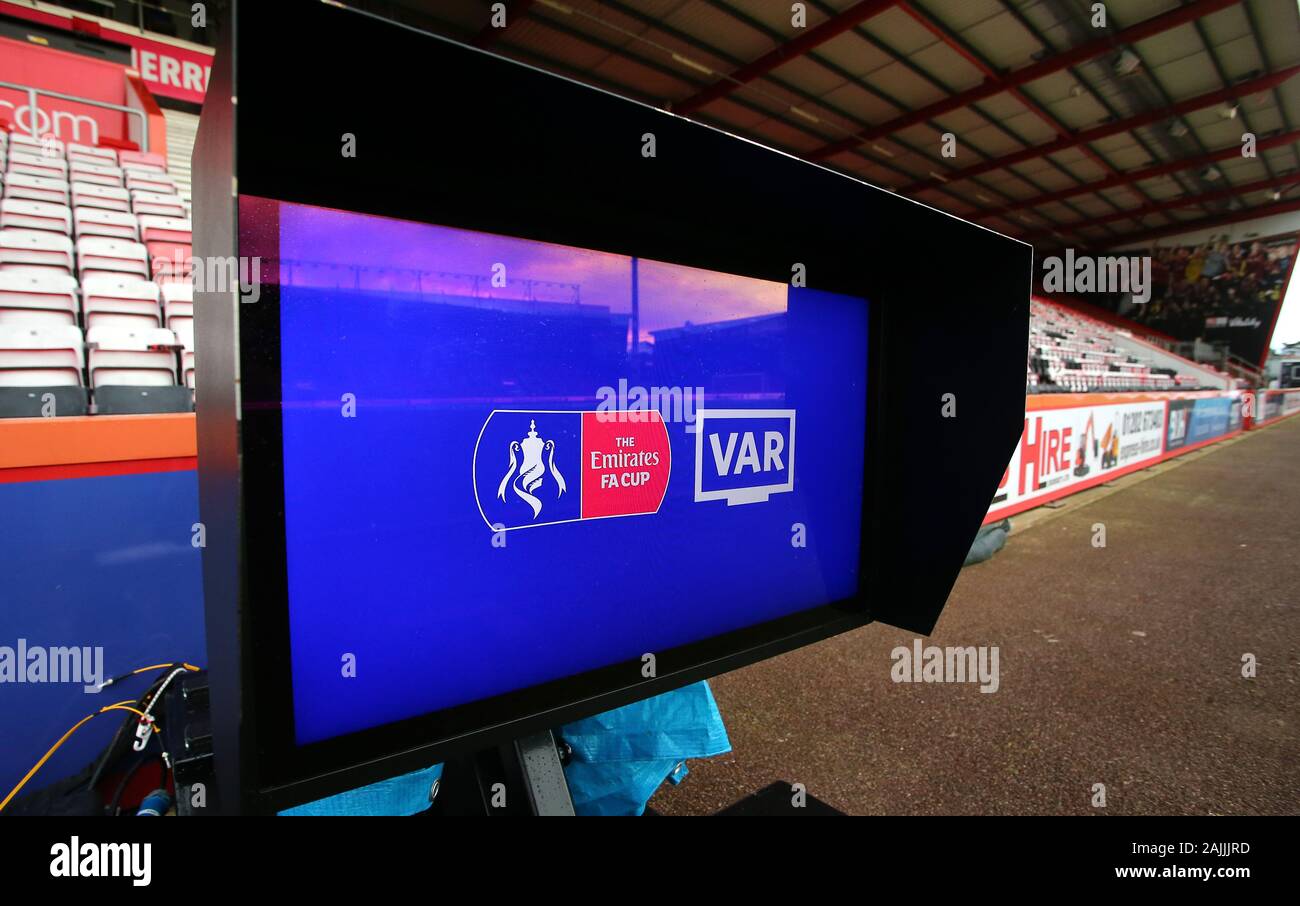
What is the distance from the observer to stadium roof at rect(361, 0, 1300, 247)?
9914mm

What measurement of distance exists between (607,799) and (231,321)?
1.09m

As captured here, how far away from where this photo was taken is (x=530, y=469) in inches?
35.4

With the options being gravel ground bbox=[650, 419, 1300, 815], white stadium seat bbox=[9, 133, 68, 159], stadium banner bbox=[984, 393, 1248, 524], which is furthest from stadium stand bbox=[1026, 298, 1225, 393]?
white stadium seat bbox=[9, 133, 68, 159]

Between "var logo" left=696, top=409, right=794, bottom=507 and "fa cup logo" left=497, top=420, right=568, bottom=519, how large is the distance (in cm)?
29

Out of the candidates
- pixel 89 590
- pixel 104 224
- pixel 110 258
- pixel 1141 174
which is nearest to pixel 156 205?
pixel 104 224

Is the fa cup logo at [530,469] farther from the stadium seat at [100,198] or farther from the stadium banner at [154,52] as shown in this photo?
the stadium banner at [154,52]

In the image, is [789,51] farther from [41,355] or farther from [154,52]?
[41,355]

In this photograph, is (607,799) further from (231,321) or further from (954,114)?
(954,114)

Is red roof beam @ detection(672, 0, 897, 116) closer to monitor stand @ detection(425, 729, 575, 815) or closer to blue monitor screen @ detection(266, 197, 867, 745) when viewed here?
blue monitor screen @ detection(266, 197, 867, 745)

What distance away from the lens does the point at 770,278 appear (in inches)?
44.8

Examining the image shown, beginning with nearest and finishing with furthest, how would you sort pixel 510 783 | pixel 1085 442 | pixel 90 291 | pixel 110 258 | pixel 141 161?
1. pixel 510 783
2. pixel 90 291
3. pixel 110 258
4. pixel 1085 442
5. pixel 141 161

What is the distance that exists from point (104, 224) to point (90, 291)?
2.01 meters

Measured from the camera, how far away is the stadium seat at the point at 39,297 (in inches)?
131
